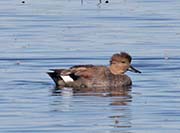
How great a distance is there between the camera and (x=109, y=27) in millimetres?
→ 24469

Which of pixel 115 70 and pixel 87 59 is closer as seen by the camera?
pixel 115 70

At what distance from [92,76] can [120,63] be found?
63cm

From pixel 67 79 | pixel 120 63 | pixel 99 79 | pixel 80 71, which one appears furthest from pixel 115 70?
pixel 67 79

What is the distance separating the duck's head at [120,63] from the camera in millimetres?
18734

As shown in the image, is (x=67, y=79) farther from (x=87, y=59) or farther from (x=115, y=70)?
(x=87, y=59)

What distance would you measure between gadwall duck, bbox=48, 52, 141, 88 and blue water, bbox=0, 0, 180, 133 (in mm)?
203

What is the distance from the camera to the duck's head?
18.7 m

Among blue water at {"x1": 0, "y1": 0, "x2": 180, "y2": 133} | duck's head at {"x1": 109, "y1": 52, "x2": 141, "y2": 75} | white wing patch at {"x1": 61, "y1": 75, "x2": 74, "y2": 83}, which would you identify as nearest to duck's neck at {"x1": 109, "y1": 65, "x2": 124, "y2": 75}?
duck's head at {"x1": 109, "y1": 52, "x2": 141, "y2": 75}

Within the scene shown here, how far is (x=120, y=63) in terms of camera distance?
61.9ft

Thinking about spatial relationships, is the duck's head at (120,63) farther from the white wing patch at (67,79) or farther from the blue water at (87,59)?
the white wing patch at (67,79)

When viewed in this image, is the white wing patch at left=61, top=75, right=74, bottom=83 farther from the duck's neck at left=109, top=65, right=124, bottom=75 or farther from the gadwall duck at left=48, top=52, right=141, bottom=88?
the duck's neck at left=109, top=65, right=124, bottom=75

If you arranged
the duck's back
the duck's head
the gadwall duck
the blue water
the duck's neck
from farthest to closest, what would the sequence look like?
the duck's neck < the duck's head < the duck's back < the gadwall duck < the blue water

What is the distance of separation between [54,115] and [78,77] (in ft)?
13.4

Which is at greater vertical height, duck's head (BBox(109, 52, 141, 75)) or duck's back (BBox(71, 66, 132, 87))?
duck's head (BBox(109, 52, 141, 75))
